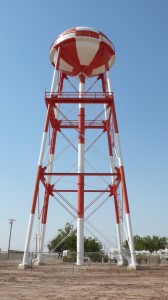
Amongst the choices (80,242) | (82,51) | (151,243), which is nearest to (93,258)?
(80,242)

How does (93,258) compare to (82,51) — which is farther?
(93,258)

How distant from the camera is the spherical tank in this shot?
80.3 ft

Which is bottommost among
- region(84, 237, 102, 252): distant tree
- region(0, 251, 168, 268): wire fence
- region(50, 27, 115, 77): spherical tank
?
region(0, 251, 168, 268): wire fence

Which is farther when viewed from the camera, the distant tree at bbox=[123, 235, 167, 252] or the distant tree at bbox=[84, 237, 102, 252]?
the distant tree at bbox=[123, 235, 167, 252]

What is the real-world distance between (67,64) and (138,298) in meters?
19.9

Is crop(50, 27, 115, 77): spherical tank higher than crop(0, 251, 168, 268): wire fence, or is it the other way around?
crop(50, 27, 115, 77): spherical tank

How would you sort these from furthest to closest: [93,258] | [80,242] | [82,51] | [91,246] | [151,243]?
[151,243] → [91,246] → [93,258] → [82,51] → [80,242]

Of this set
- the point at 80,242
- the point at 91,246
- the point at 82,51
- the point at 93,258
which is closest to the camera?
the point at 80,242

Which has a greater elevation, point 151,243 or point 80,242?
point 151,243

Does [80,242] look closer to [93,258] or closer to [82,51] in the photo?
[82,51]

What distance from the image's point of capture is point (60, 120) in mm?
26453

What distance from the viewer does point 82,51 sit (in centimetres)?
2500

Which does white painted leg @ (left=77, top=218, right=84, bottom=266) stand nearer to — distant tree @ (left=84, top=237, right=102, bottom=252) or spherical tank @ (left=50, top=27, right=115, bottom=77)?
spherical tank @ (left=50, top=27, right=115, bottom=77)

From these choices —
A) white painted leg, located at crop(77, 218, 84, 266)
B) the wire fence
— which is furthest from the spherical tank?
the wire fence
